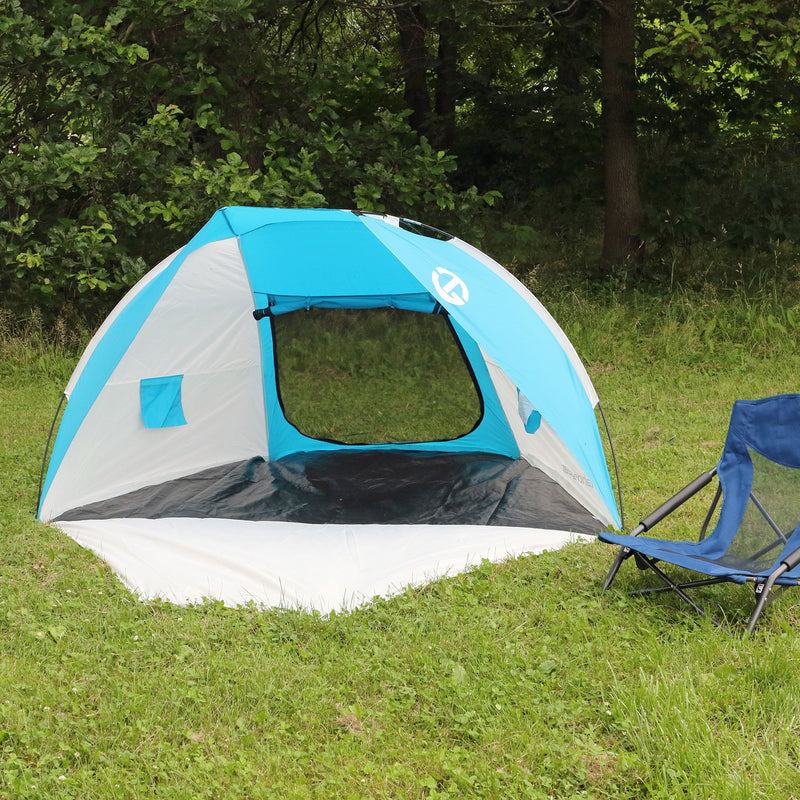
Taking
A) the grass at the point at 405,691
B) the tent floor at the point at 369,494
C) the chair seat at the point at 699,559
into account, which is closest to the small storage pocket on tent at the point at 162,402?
the tent floor at the point at 369,494

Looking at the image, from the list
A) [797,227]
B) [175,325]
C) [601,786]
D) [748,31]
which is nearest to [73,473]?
[175,325]

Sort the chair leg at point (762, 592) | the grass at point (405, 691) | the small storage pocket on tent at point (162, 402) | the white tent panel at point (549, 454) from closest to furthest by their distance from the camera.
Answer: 1. the grass at point (405, 691)
2. the chair leg at point (762, 592)
3. the white tent panel at point (549, 454)
4. the small storage pocket on tent at point (162, 402)

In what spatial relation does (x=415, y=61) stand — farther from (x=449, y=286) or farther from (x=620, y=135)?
(x=449, y=286)

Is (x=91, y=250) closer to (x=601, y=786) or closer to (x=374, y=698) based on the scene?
(x=374, y=698)

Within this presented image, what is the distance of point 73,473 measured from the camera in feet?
16.7

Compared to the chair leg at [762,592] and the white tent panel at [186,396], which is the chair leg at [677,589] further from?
the white tent panel at [186,396]

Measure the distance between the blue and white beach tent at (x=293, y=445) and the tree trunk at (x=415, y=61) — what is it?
488 centimetres

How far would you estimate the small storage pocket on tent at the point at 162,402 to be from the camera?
5.48 metres

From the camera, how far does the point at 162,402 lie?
559 centimetres

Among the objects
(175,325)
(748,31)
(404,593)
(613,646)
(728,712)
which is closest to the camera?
(728,712)

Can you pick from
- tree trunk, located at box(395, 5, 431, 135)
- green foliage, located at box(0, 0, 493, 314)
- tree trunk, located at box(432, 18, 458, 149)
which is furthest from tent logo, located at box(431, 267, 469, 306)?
tree trunk, located at box(432, 18, 458, 149)

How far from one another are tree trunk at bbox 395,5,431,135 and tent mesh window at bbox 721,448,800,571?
6.99m

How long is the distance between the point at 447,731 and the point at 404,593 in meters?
1.09

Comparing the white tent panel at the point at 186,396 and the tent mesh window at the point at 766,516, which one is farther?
the white tent panel at the point at 186,396
